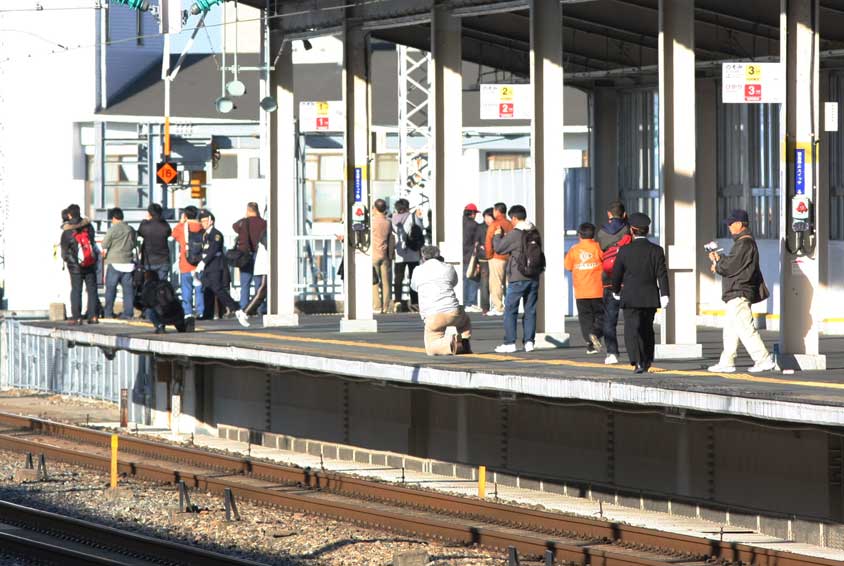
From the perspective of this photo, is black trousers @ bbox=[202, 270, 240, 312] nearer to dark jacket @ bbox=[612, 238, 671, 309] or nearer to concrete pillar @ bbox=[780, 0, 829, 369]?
dark jacket @ bbox=[612, 238, 671, 309]

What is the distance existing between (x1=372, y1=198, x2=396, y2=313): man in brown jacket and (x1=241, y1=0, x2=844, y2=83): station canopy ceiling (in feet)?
10.1

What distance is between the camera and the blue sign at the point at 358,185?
2288cm

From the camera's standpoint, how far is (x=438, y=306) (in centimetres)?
1853

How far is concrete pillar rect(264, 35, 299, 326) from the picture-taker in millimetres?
24562

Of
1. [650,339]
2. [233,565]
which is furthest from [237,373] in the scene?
[233,565]

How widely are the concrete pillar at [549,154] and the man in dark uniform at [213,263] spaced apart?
6.17 m

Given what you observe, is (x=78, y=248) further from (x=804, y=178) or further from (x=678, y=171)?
(x=804, y=178)

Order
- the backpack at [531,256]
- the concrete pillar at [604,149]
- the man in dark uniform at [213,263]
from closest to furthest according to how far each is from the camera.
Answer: the backpack at [531,256] < the man in dark uniform at [213,263] < the concrete pillar at [604,149]

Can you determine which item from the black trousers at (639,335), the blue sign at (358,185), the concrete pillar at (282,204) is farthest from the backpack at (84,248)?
the black trousers at (639,335)

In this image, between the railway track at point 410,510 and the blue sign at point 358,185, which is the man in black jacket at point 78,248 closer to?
the railway track at point 410,510

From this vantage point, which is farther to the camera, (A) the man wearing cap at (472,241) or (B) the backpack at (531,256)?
(A) the man wearing cap at (472,241)

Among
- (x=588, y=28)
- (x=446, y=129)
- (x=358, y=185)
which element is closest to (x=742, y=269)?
(x=446, y=129)

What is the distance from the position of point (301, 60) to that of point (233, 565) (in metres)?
44.4

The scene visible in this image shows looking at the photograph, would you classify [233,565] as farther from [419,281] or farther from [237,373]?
[237,373]
